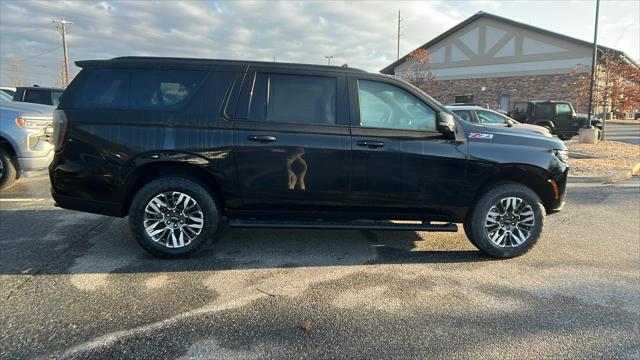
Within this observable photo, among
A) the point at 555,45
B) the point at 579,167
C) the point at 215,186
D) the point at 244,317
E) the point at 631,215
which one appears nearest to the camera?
the point at 244,317

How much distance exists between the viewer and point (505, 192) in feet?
14.3

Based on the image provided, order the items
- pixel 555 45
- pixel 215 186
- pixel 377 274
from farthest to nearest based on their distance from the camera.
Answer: pixel 555 45, pixel 215 186, pixel 377 274

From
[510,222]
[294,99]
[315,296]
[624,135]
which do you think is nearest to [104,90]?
[294,99]

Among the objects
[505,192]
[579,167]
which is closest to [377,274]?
[505,192]

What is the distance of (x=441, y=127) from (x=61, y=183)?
3.92m

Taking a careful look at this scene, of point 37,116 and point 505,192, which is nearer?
point 505,192

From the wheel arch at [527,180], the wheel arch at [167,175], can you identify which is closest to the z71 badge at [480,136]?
the wheel arch at [527,180]

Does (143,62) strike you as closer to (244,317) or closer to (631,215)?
(244,317)

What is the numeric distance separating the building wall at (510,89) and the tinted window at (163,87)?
32.8 meters

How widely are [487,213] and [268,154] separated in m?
2.38

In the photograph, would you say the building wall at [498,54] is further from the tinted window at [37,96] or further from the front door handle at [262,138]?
the front door handle at [262,138]

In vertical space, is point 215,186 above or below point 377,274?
above

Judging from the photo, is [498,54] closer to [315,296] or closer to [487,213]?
[487,213]

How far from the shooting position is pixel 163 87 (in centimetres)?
417
